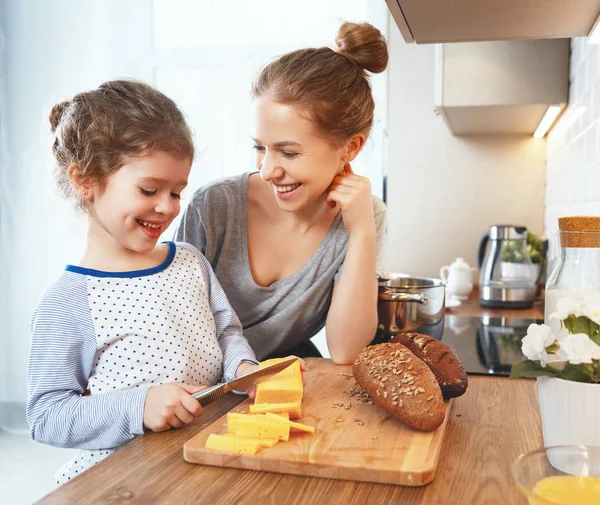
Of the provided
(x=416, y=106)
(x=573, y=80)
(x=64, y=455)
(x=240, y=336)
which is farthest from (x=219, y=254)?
(x=64, y=455)

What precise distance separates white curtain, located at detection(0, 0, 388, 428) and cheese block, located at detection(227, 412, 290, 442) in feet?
Result: 7.32

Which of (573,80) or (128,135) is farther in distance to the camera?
(573,80)

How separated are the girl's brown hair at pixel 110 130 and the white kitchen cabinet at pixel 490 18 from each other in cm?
43

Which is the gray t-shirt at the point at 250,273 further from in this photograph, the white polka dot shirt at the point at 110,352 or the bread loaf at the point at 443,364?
the bread loaf at the point at 443,364

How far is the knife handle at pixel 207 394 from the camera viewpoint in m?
0.93

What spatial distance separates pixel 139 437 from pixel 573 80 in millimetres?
1549

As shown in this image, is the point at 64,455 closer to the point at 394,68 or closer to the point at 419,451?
the point at 394,68

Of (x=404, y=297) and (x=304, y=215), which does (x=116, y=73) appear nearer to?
(x=304, y=215)

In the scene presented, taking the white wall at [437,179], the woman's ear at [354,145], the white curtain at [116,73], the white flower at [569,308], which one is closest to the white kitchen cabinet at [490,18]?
the woman's ear at [354,145]

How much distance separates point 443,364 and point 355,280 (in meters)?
0.41

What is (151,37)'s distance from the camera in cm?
312

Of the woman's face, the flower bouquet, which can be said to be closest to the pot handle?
the woman's face

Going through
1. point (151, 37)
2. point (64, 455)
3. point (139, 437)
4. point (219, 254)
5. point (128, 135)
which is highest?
point (151, 37)

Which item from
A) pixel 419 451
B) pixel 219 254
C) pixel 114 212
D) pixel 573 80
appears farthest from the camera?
pixel 573 80
